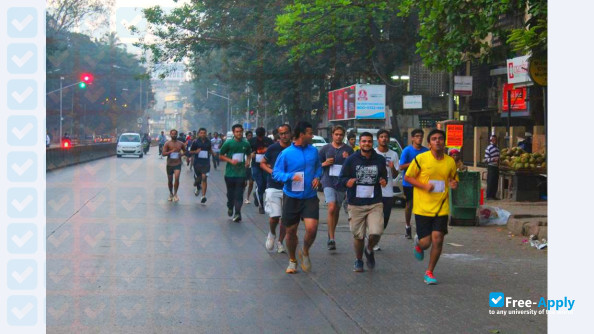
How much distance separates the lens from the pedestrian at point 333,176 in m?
11.2

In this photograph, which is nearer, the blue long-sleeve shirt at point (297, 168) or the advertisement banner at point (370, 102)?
the blue long-sleeve shirt at point (297, 168)

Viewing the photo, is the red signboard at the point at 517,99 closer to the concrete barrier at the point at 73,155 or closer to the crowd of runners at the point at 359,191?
the crowd of runners at the point at 359,191

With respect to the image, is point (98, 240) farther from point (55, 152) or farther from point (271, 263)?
point (55, 152)

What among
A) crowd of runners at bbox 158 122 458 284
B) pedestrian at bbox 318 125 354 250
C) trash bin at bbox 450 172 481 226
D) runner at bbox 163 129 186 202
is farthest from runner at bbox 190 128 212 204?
crowd of runners at bbox 158 122 458 284

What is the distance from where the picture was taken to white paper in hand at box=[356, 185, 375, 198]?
30.6 feet

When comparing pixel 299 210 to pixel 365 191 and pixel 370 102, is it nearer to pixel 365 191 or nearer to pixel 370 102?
pixel 365 191

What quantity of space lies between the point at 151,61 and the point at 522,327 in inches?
1449

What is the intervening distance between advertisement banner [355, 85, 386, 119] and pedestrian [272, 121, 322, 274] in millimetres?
17696

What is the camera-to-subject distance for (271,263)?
1011 cm

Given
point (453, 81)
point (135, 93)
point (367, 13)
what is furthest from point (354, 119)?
point (135, 93)

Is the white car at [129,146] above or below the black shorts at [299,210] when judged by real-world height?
above

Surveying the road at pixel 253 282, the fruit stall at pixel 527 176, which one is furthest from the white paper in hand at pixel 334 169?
the fruit stall at pixel 527 176

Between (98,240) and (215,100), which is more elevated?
(215,100)

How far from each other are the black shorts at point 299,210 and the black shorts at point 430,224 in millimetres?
1277
